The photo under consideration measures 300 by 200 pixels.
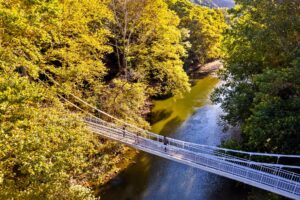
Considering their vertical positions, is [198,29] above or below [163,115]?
above

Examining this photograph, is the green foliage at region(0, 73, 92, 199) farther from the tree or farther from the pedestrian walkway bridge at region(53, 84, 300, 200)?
the tree

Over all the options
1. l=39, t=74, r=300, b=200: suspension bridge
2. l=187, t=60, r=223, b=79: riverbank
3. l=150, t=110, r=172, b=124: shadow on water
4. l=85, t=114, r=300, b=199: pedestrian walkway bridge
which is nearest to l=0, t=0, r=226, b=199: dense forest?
l=150, t=110, r=172, b=124: shadow on water

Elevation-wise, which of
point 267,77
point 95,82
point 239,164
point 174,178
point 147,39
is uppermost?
point 147,39

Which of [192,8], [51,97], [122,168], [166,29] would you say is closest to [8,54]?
[51,97]

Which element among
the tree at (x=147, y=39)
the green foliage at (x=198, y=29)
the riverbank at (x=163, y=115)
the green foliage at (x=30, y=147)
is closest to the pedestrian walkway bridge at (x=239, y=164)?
the riverbank at (x=163, y=115)

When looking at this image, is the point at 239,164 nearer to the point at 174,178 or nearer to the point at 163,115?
the point at 174,178

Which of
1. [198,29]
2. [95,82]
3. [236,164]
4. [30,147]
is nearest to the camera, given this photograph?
[30,147]

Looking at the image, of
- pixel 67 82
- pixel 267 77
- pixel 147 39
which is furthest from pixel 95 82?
pixel 267 77
